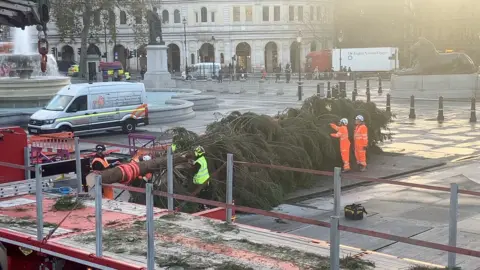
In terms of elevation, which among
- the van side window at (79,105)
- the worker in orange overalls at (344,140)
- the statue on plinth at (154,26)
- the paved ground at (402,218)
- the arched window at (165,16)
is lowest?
the paved ground at (402,218)

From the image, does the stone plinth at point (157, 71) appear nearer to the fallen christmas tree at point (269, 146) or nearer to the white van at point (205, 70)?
the white van at point (205, 70)

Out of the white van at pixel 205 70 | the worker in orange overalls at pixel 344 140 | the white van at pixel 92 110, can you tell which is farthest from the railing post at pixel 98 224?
the white van at pixel 205 70

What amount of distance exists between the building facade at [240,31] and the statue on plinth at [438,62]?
47607 millimetres

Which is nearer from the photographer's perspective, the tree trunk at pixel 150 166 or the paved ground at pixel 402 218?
the tree trunk at pixel 150 166

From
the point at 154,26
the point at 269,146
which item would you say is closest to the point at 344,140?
the point at 269,146

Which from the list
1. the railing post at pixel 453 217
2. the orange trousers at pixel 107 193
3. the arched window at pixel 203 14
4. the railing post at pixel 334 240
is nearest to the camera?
the railing post at pixel 334 240

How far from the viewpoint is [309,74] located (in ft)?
233

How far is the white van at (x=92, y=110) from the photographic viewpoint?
77.9 feet

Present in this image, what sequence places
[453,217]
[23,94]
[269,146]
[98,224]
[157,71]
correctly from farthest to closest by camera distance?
[157,71] → [23,94] → [269,146] → [453,217] → [98,224]

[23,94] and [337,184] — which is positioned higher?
[337,184]

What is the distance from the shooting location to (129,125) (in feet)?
84.6

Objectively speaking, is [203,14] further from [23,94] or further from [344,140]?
[344,140]

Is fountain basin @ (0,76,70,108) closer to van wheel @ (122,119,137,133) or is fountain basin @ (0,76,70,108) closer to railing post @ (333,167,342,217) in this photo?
van wheel @ (122,119,137,133)

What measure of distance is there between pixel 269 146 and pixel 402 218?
3.58m
